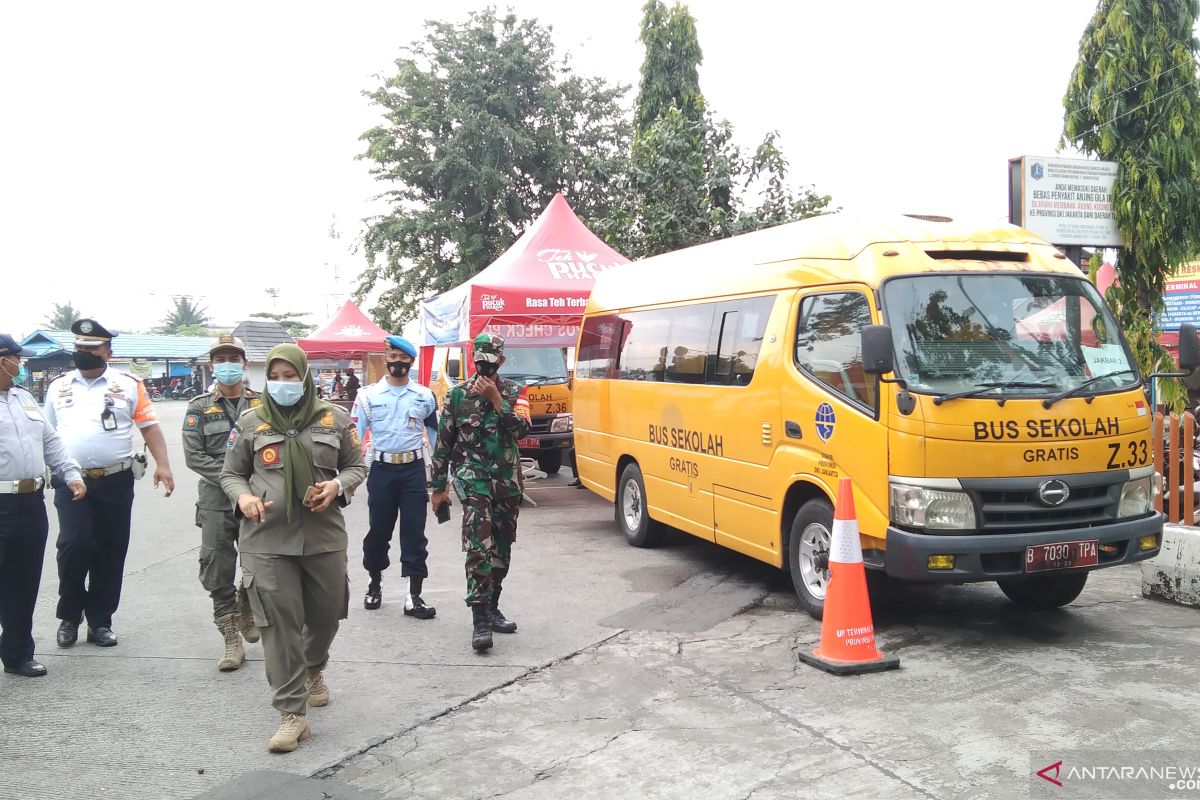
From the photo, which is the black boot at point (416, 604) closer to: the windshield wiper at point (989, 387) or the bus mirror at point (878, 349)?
the bus mirror at point (878, 349)

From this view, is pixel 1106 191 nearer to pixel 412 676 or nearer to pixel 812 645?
pixel 812 645

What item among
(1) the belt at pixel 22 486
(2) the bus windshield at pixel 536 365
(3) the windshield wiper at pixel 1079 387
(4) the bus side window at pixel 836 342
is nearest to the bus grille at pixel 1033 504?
(3) the windshield wiper at pixel 1079 387

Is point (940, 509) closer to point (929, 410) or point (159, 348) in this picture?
point (929, 410)

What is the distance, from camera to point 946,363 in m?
5.64

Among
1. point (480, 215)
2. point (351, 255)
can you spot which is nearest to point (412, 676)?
point (480, 215)

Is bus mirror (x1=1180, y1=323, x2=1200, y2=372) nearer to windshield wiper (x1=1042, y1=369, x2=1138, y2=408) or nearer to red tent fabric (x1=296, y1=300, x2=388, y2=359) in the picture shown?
windshield wiper (x1=1042, y1=369, x2=1138, y2=408)

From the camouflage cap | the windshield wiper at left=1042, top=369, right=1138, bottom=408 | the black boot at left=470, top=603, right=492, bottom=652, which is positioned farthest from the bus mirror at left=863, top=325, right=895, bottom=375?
the black boot at left=470, top=603, right=492, bottom=652

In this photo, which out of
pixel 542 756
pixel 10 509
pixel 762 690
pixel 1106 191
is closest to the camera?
pixel 542 756

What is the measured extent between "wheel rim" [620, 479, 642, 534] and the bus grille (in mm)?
4182

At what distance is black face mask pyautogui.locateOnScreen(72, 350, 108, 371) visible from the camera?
602cm

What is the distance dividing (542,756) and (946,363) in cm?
326

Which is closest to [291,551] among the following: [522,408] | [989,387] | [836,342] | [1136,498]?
[522,408]

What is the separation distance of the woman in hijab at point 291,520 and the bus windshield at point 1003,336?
10.8 feet

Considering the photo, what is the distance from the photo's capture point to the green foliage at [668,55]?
762 inches
